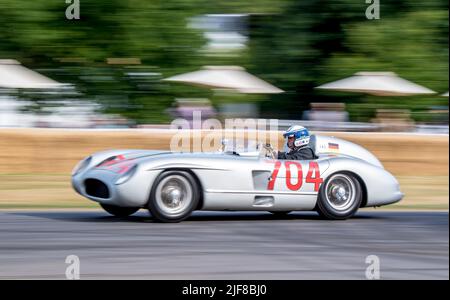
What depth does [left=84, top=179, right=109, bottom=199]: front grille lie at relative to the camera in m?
8.89

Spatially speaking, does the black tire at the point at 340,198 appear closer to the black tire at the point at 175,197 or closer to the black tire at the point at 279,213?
the black tire at the point at 279,213

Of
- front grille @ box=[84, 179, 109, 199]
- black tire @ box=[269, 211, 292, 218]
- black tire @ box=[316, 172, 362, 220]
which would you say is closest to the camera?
front grille @ box=[84, 179, 109, 199]

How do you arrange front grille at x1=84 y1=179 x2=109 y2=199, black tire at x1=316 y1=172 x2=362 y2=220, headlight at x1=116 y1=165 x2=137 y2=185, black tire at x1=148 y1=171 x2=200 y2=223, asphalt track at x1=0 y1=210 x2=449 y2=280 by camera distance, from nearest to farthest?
1. asphalt track at x1=0 y1=210 x2=449 y2=280
2. headlight at x1=116 y1=165 x2=137 y2=185
3. black tire at x1=148 y1=171 x2=200 y2=223
4. front grille at x1=84 y1=179 x2=109 y2=199
5. black tire at x1=316 y1=172 x2=362 y2=220

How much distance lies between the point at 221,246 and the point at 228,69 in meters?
11.3

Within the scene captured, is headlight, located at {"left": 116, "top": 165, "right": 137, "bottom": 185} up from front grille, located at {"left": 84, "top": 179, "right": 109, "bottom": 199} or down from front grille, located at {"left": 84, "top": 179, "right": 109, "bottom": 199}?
up

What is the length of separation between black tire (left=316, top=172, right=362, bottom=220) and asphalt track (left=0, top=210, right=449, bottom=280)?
0.14 meters

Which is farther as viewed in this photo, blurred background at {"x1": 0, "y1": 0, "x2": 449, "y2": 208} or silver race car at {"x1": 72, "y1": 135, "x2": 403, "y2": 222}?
blurred background at {"x1": 0, "y1": 0, "x2": 449, "y2": 208}

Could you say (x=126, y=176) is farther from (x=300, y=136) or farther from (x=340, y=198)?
(x=340, y=198)

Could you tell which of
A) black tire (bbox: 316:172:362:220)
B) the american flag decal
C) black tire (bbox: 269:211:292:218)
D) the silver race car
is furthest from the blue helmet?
black tire (bbox: 269:211:292:218)

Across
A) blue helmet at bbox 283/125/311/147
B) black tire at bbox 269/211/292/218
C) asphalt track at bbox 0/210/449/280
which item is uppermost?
blue helmet at bbox 283/125/311/147

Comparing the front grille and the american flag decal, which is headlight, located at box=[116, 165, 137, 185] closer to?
the front grille

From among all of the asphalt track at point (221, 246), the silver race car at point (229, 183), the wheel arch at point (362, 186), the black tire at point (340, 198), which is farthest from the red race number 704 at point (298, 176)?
the asphalt track at point (221, 246)

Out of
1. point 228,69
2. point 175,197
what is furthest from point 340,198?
point 228,69

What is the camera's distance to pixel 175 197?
8797mm
